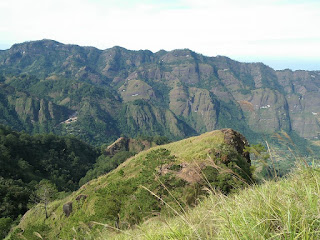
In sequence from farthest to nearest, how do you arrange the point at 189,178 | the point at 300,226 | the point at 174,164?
the point at 174,164, the point at 189,178, the point at 300,226

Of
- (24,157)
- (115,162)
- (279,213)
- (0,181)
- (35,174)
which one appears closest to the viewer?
(279,213)

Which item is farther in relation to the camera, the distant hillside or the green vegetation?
the green vegetation

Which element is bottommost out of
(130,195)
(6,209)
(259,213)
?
(6,209)

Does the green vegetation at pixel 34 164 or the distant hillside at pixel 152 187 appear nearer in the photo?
the distant hillside at pixel 152 187

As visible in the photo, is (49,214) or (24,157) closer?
(49,214)

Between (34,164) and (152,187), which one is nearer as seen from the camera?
(152,187)

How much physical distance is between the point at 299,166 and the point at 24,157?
4301 inches

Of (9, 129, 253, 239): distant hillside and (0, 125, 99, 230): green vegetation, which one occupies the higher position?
(9, 129, 253, 239): distant hillside

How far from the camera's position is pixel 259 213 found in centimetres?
307

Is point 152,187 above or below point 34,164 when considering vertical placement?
above

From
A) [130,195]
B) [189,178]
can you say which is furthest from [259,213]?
[130,195]

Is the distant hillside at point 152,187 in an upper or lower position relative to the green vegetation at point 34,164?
upper

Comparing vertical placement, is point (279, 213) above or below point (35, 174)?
above

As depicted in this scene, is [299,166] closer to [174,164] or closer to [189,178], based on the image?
[189,178]
